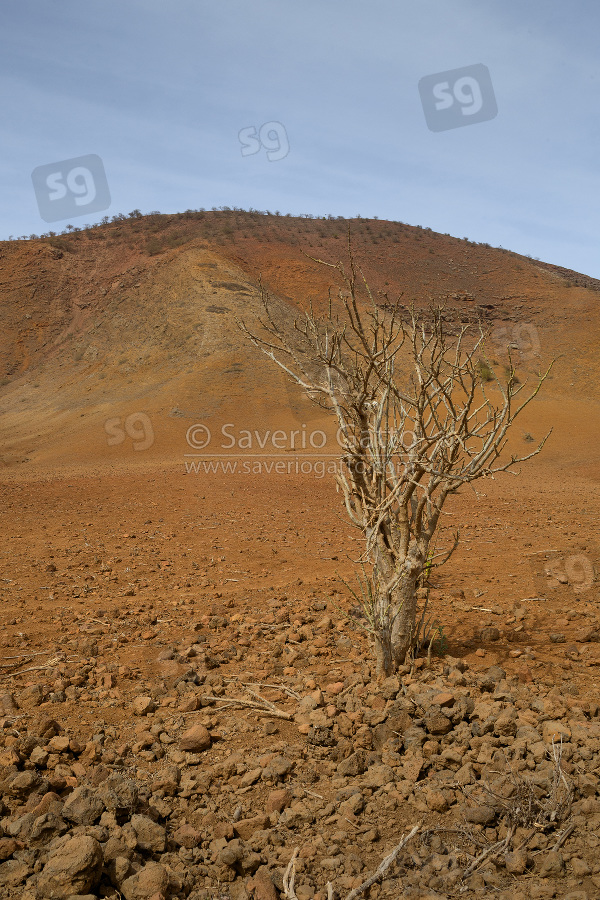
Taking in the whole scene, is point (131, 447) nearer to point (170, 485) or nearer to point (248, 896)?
point (170, 485)

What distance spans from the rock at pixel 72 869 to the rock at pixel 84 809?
25 cm

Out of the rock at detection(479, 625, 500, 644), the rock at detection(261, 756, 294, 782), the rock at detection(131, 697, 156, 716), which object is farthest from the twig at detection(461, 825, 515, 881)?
the rock at detection(479, 625, 500, 644)

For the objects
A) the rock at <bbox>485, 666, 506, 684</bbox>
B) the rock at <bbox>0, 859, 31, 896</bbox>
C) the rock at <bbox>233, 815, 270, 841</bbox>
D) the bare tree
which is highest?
the bare tree

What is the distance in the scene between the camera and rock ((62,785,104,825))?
2246 mm

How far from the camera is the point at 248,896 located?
2.03m

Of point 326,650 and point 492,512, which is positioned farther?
point 492,512

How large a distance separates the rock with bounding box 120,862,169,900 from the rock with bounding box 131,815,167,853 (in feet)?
0.58

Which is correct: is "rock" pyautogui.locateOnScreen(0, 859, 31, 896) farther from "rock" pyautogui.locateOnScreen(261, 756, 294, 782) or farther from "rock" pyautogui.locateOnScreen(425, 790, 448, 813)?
"rock" pyautogui.locateOnScreen(425, 790, 448, 813)

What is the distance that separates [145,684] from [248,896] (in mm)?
1747

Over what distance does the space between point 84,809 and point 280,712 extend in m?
1.16

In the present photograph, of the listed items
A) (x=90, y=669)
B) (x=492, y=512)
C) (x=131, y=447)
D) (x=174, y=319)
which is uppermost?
(x=174, y=319)

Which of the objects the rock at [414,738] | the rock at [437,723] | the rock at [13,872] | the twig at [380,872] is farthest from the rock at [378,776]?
the rock at [13,872]

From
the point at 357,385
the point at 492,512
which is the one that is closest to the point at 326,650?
the point at 357,385

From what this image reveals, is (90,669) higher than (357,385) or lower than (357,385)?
lower
